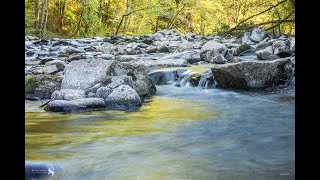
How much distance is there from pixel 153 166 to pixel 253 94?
442 centimetres

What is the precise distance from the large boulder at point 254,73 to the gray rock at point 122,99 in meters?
2.24

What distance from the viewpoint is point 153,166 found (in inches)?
129

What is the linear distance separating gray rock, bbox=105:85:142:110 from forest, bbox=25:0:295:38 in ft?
59.6

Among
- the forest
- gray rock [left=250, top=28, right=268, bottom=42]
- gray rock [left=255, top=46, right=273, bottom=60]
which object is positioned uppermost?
the forest

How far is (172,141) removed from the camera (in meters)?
4.15

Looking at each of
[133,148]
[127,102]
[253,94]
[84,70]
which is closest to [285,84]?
[253,94]

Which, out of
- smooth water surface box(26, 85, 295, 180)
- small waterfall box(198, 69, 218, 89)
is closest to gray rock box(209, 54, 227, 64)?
small waterfall box(198, 69, 218, 89)

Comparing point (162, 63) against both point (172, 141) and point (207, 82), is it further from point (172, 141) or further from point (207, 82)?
point (172, 141)

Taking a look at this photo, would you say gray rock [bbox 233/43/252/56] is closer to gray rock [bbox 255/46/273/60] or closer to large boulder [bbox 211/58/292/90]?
gray rock [bbox 255/46/273/60]

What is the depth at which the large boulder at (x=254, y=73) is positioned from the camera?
737cm

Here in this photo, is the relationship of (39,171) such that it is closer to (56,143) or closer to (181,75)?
(56,143)

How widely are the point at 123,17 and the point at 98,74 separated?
22196mm

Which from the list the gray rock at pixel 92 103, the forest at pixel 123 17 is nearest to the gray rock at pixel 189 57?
the gray rock at pixel 92 103

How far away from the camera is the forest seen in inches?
1021
